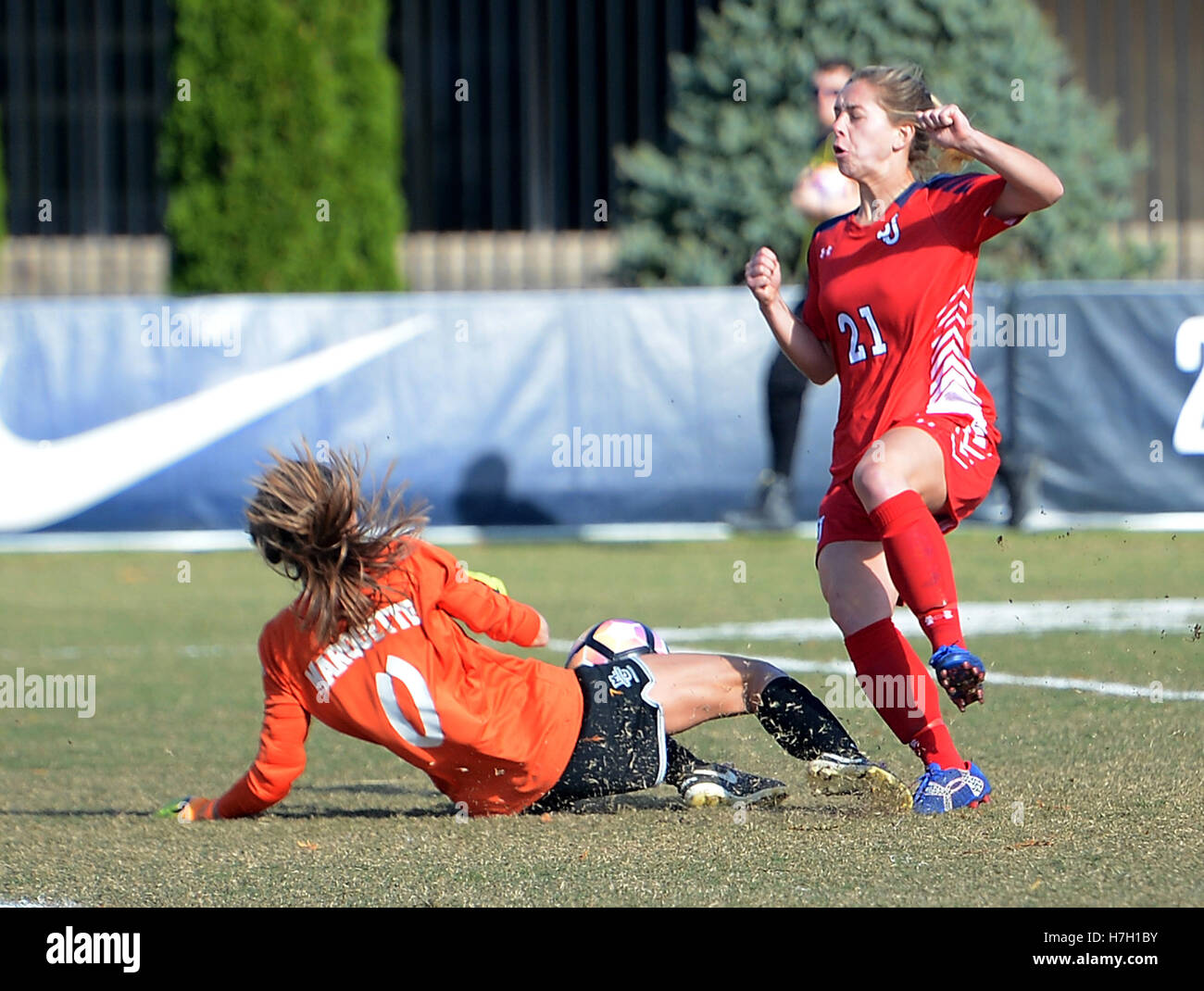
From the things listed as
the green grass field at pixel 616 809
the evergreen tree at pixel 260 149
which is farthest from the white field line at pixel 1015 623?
the evergreen tree at pixel 260 149

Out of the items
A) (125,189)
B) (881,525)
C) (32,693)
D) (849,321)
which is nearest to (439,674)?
(881,525)

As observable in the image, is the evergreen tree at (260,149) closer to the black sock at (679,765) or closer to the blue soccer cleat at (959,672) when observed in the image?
the black sock at (679,765)

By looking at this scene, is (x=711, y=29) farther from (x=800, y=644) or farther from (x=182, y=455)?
(x=800, y=644)

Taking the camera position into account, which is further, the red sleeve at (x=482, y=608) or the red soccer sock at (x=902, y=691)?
the red soccer sock at (x=902, y=691)

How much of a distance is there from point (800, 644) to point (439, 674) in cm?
342

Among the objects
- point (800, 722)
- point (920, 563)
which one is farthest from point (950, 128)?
point (800, 722)

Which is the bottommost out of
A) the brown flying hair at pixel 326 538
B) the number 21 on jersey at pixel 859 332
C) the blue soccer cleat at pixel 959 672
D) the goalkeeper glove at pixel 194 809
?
the goalkeeper glove at pixel 194 809

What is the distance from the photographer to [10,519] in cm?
1130

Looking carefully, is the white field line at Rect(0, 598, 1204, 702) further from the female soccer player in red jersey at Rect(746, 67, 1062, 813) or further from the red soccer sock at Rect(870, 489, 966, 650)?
the red soccer sock at Rect(870, 489, 966, 650)

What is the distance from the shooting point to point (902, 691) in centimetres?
433

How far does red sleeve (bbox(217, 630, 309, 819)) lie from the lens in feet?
13.3

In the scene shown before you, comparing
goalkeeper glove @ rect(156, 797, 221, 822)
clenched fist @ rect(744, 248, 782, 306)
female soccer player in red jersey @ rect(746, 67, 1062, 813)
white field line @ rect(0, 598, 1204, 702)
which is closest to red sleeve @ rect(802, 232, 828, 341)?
female soccer player in red jersey @ rect(746, 67, 1062, 813)

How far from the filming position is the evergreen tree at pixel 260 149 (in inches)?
579

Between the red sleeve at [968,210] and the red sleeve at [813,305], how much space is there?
1.24 ft
